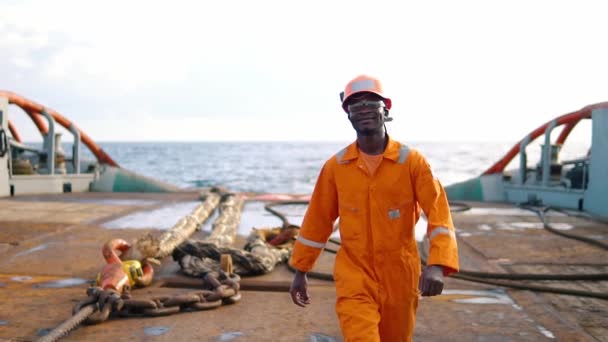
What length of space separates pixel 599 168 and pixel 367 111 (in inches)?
332

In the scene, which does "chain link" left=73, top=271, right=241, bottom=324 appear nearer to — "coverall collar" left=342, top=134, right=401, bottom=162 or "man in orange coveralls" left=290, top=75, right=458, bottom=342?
"man in orange coveralls" left=290, top=75, right=458, bottom=342

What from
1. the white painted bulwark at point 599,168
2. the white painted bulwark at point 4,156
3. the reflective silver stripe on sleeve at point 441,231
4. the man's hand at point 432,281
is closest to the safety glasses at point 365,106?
the reflective silver stripe on sleeve at point 441,231

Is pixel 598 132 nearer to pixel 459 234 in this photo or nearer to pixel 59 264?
pixel 459 234

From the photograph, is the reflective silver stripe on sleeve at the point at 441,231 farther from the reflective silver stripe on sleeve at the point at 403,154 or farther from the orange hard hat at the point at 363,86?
the orange hard hat at the point at 363,86

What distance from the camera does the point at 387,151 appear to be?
272cm

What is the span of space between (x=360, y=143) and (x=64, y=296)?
107 inches

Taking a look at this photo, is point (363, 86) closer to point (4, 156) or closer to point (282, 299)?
point (282, 299)

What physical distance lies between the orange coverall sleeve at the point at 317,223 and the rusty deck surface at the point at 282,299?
2.45 feet

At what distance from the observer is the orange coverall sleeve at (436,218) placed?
2461mm

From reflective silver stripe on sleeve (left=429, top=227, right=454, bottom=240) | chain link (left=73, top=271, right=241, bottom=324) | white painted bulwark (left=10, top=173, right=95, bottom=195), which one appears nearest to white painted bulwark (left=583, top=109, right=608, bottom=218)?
chain link (left=73, top=271, right=241, bottom=324)

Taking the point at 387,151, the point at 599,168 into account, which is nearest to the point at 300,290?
the point at 387,151

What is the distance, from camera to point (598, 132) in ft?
32.0

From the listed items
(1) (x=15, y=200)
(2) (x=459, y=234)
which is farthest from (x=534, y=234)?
(1) (x=15, y=200)

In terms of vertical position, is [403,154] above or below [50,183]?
above
